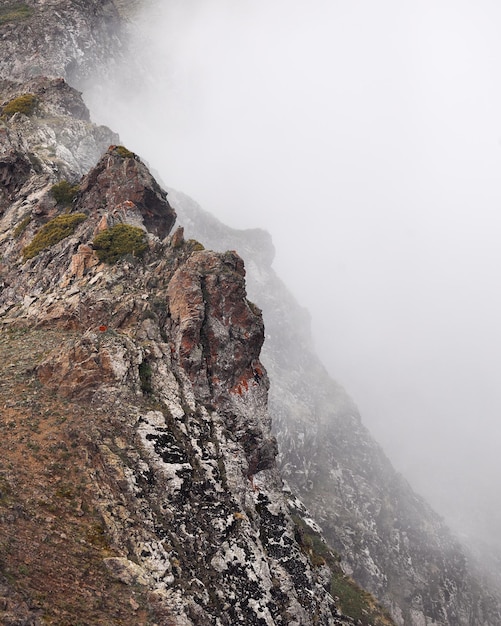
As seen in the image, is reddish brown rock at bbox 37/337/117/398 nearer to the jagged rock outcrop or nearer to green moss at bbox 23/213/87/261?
green moss at bbox 23/213/87/261

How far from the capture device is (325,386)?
5472 inches

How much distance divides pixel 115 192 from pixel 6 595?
125ft

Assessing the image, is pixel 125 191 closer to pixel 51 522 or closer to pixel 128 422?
pixel 128 422

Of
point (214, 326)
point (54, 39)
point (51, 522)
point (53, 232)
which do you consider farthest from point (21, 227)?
point (54, 39)

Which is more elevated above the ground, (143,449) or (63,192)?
(63,192)

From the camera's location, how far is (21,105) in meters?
63.4

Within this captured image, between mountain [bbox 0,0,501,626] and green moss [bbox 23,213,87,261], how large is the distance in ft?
0.49

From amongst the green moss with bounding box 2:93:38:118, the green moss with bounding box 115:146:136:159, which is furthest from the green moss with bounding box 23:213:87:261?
the green moss with bounding box 2:93:38:118

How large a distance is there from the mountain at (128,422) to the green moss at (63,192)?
24cm

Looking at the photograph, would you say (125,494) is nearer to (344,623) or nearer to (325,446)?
(344,623)

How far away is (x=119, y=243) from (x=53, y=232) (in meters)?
9.59

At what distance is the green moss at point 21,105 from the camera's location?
204 feet

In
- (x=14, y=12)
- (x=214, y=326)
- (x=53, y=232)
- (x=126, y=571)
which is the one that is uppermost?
(x=14, y=12)

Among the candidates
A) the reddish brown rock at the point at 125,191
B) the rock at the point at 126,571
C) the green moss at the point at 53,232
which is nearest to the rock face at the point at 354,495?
the reddish brown rock at the point at 125,191
